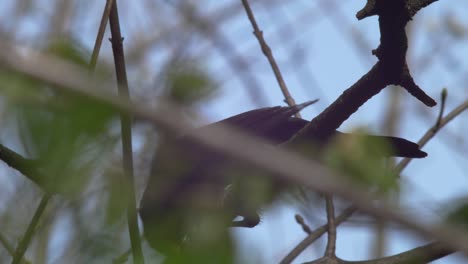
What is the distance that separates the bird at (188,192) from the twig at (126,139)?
0.03m

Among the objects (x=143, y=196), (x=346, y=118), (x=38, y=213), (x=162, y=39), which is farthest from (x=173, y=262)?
(x=162, y=39)

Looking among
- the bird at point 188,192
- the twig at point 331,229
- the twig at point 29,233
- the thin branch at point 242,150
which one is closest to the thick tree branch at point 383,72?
the bird at point 188,192

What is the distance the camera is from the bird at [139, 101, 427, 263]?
3.96 ft

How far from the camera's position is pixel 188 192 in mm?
1706

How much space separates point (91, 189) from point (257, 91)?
4.68ft

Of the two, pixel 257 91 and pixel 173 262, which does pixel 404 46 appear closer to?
pixel 257 91

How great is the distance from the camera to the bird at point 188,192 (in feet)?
3.96

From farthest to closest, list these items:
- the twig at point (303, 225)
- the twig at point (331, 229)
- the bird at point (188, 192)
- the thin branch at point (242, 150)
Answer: the twig at point (303, 225), the twig at point (331, 229), the bird at point (188, 192), the thin branch at point (242, 150)

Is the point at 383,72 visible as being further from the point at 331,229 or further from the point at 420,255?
the point at 331,229

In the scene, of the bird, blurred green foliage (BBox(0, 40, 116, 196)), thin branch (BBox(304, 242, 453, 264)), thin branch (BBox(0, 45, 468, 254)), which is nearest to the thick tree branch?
the bird

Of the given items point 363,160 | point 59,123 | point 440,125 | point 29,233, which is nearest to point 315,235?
point 440,125

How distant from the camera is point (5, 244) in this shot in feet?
5.10

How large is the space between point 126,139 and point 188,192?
0.51 m

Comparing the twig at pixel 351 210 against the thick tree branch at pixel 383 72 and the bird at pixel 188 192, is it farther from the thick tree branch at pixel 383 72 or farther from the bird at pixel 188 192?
the thick tree branch at pixel 383 72
